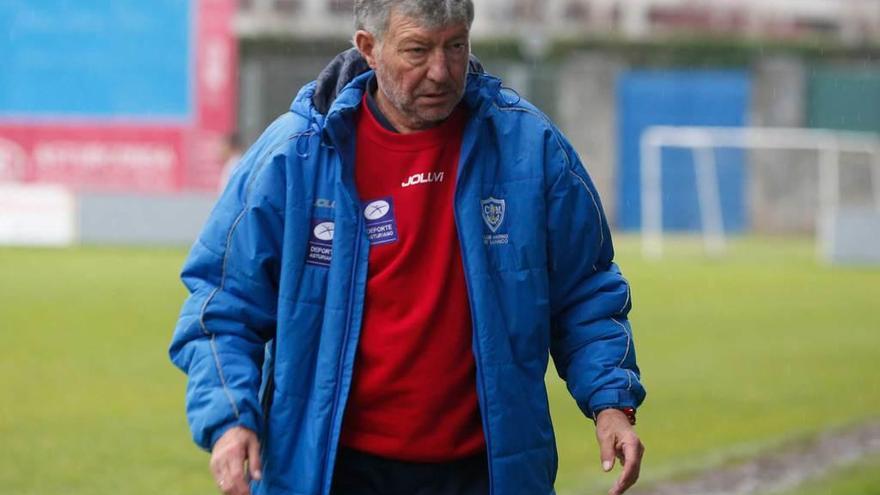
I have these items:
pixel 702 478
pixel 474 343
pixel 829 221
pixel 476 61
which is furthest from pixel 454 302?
pixel 829 221

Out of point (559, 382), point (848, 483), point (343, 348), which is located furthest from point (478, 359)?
point (559, 382)

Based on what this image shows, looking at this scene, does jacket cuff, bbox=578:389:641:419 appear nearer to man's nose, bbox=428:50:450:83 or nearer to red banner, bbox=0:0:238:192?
man's nose, bbox=428:50:450:83

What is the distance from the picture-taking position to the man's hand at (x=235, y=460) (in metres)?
3.70

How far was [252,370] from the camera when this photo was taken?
151 inches

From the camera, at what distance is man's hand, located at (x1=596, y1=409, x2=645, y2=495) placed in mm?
3986

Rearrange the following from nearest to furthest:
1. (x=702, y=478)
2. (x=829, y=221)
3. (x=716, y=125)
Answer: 1. (x=702, y=478)
2. (x=829, y=221)
3. (x=716, y=125)

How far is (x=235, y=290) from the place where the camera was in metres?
3.88

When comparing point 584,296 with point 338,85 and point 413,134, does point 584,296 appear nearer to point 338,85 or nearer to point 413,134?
point 413,134

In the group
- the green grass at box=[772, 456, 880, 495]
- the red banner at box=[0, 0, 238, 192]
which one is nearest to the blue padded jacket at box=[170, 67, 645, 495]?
the green grass at box=[772, 456, 880, 495]

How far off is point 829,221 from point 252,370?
2671 centimetres

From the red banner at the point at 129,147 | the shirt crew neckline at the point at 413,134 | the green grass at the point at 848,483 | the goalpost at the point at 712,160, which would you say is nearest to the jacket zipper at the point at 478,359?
the shirt crew neckline at the point at 413,134

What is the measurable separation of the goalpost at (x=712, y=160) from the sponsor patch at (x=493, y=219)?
33054 millimetres

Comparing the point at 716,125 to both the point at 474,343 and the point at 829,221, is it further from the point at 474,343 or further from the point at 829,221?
the point at 474,343

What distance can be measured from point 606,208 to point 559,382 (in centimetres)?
2334
